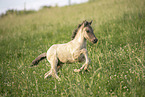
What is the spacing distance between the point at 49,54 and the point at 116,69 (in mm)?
1999

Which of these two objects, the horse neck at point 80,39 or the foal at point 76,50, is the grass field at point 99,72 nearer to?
the foal at point 76,50

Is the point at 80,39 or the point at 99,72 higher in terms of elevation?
the point at 80,39

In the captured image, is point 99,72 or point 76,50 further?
point 99,72

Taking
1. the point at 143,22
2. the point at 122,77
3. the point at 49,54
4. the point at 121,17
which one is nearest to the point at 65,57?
the point at 49,54

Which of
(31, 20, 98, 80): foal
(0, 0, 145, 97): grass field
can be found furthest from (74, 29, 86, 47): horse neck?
(0, 0, 145, 97): grass field

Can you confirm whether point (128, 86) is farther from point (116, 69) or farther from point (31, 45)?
point (31, 45)

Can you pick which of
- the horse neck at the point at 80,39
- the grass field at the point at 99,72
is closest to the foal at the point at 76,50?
the horse neck at the point at 80,39

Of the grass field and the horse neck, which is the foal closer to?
the horse neck

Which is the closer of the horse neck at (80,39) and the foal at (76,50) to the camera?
the foal at (76,50)

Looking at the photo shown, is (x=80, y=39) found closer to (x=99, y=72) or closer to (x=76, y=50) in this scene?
(x=76, y=50)

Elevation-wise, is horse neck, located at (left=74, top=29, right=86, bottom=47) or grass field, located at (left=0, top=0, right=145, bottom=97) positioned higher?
horse neck, located at (left=74, top=29, right=86, bottom=47)

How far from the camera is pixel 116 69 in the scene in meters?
3.61

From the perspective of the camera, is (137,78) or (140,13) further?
(140,13)

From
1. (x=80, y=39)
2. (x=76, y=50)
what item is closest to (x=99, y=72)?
(x=76, y=50)
